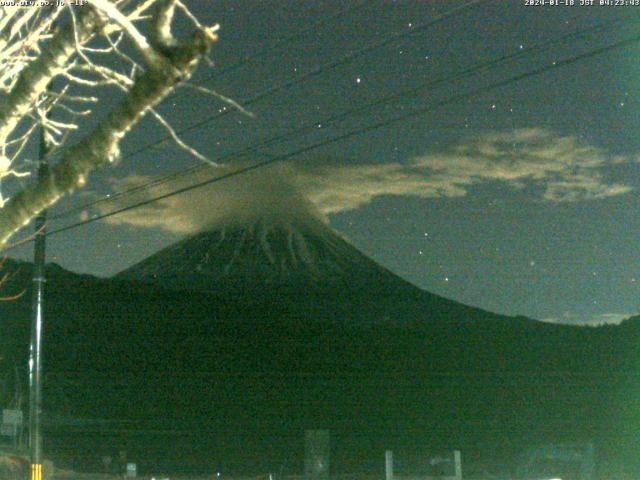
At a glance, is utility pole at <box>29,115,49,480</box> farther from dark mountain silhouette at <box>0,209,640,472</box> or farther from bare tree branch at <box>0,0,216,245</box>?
dark mountain silhouette at <box>0,209,640,472</box>

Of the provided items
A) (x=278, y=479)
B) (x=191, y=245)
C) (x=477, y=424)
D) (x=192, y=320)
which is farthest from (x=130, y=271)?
(x=278, y=479)

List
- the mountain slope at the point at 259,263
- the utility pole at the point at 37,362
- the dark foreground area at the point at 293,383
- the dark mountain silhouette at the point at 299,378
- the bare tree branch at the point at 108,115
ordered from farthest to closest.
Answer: the mountain slope at the point at 259,263, the dark mountain silhouette at the point at 299,378, the dark foreground area at the point at 293,383, the utility pole at the point at 37,362, the bare tree branch at the point at 108,115

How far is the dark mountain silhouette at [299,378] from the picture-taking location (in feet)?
170

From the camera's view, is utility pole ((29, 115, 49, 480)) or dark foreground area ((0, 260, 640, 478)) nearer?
utility pole ((29, 115, 49, 480))

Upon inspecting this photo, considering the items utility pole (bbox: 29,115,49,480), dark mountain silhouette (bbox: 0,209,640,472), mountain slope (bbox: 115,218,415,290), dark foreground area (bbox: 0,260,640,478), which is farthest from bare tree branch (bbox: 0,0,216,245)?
mountain slope (bbox: 115,218,415,290)

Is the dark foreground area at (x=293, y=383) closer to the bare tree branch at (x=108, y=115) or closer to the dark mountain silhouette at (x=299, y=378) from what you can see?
the dark mountain silhouette at (x=299, y=378)

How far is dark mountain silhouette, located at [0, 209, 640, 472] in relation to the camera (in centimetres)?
5184

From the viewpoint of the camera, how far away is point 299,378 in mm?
69938

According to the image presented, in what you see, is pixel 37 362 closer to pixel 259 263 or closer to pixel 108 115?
pixel 108 115

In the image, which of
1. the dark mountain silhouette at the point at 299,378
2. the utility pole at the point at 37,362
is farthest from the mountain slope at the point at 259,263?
the utility pole at the point at 37,362

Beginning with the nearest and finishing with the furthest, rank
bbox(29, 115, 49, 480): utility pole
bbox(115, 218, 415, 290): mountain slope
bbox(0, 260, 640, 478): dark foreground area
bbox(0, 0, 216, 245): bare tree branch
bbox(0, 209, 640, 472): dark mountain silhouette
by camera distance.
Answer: bbox(0, 0, 216, 245): bare tree branch, bbox(29, 115, 49, 480): utility pole, bbox(0, 260, 640, 478): dark foreground area, bbox(0, 209, 640, 472): dark mountain silhouette, bbox(115, 218, 415, 290): mountain slope

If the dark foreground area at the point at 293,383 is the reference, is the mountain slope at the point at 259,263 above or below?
above

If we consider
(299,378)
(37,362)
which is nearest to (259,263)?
(299,378)

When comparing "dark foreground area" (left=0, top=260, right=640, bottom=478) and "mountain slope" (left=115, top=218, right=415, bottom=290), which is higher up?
"mountain slope" (left=115, top=218, right=415, bottom=290)
